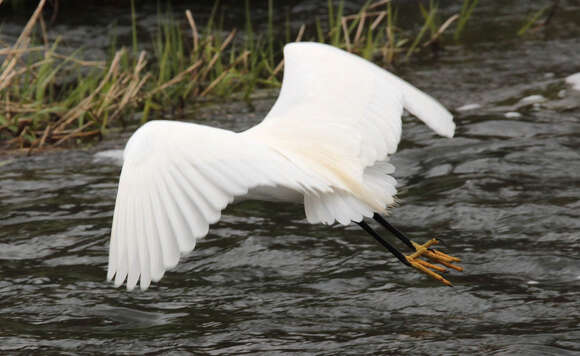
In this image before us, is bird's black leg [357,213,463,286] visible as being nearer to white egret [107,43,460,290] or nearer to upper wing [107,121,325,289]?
white egret [107,43,460,290]

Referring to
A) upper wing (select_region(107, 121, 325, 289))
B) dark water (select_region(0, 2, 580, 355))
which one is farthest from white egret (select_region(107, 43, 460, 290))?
dark water (select_region(0, 2, 580, 355))

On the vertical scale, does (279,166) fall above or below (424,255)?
above

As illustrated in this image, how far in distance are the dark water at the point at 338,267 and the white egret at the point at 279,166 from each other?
0.85 ft

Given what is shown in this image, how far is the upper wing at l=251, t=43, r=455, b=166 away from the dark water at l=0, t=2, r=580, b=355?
24.4 inches

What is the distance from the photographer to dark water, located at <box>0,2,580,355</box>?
331 cm

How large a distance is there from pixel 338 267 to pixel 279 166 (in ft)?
3.52

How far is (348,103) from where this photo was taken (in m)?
3.83

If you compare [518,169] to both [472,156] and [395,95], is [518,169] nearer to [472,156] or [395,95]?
[472,156]

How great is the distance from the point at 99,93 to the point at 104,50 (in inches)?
69.3

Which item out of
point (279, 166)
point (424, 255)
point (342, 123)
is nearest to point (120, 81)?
point (342, 123)

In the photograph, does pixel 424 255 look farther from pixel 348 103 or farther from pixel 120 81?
pixel 120 81

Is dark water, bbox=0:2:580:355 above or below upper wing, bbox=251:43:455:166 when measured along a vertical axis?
below

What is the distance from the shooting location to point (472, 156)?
531 centimetres

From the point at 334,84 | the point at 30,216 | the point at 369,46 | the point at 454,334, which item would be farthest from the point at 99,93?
the point at 454,334
